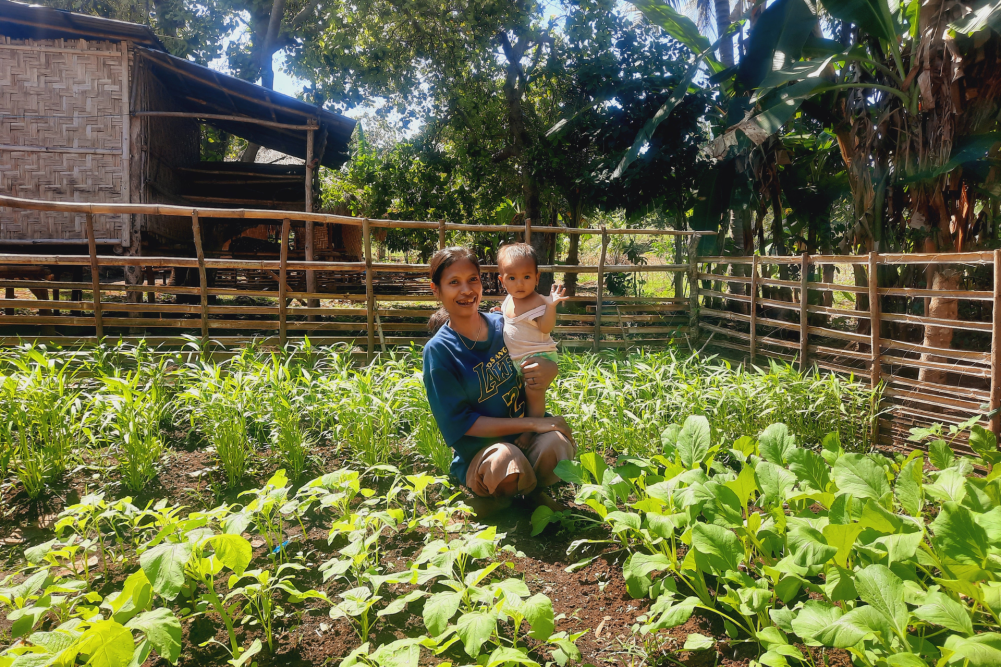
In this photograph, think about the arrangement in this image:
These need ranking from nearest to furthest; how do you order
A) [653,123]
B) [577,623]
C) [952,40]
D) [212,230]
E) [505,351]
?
[577,623] → [505,351] → [952,40] → [653,123] → [212,230]

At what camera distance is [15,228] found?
7625 mm

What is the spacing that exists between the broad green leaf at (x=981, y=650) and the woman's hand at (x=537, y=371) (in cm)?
150

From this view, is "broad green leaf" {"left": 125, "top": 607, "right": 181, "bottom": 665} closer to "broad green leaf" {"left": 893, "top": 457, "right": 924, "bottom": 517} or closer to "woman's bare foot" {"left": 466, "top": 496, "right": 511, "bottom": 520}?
"woman's bare foot" {"left": 466, "top": 496, "right": 511, "bottom": 520}

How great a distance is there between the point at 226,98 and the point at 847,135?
30.2ft

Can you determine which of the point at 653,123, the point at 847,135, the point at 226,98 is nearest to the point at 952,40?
the point at 847,135

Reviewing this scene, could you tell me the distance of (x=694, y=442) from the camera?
2.22 m

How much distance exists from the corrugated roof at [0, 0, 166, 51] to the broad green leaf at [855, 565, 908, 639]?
9110mm

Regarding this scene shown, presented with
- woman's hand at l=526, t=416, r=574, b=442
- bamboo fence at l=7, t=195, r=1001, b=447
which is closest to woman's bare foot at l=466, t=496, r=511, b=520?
woman's hand at l=526, t=416, r=574, b=442

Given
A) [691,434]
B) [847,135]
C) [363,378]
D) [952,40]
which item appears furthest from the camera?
[847,135]

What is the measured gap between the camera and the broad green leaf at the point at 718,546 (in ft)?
5.49

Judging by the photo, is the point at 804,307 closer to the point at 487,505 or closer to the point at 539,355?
the point at 539,355

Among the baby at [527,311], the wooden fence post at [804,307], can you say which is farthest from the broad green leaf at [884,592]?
the wooden fence post at [804,307]

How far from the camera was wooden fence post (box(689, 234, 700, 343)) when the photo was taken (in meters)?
6.97

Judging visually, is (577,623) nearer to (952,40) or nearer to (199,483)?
(199,483)
